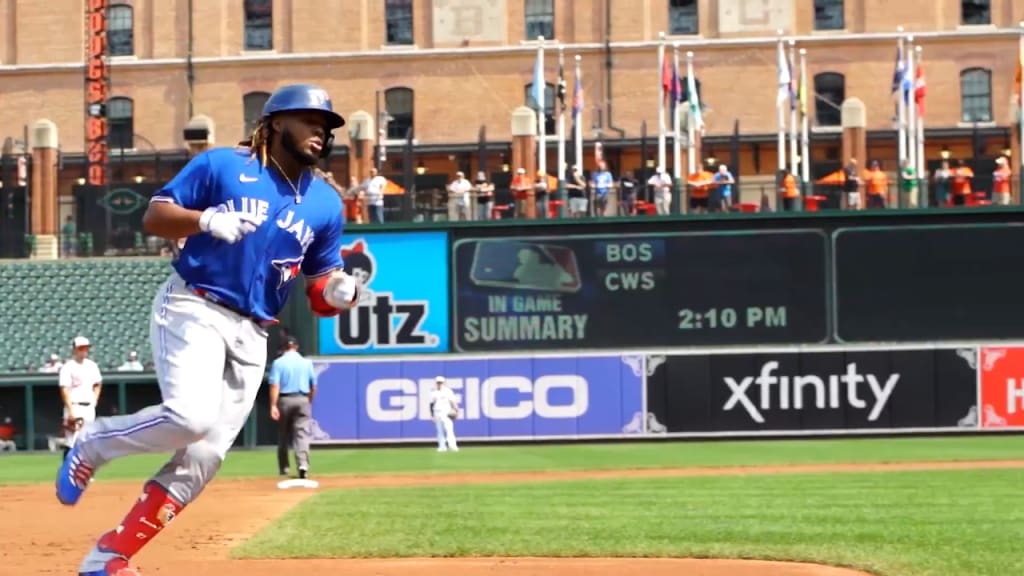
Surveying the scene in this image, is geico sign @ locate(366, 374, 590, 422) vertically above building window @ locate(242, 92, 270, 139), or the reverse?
building window @ locate(242, 92, 270, 139)

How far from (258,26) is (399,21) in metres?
4.51

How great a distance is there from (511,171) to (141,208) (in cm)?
Answer: 1106

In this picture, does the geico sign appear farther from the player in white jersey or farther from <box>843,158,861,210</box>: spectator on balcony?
the player in white jersey

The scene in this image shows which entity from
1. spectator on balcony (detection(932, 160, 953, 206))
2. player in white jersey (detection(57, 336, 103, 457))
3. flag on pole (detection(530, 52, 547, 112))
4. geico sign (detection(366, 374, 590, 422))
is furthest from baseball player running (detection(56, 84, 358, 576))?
flag on pole (detection(530, 52, 547, 112))

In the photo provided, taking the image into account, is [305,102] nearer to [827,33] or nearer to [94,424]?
[94,424]

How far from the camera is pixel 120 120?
58469 millimetres

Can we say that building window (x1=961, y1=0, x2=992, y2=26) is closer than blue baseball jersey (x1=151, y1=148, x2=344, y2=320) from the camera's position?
No

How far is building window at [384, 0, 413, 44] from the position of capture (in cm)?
5741

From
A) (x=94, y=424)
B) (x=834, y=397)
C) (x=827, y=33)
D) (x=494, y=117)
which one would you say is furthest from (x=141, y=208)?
(x=94, y=424)

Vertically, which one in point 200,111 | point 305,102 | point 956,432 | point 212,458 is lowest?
point 956,432

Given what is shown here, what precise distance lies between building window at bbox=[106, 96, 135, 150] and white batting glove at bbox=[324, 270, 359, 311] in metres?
50.1

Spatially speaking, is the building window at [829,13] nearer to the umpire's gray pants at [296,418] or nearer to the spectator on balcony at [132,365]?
the spectator on balcony at [132,365]

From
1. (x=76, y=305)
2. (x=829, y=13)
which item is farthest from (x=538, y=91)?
(x=829, y=13)

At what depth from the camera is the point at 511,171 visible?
46.5 m
